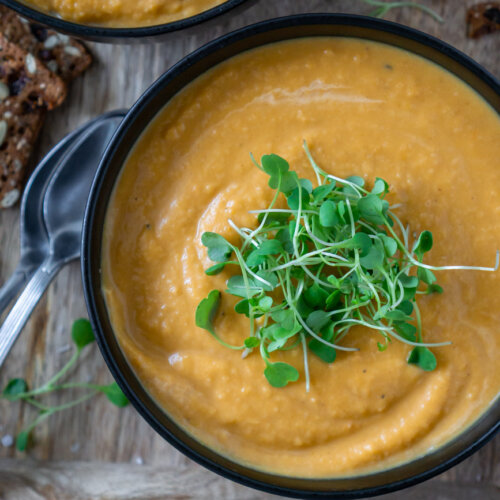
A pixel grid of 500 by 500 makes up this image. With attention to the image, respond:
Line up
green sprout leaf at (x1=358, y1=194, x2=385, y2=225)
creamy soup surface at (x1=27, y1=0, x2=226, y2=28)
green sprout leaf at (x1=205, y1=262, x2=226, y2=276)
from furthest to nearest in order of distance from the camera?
creamy soup surface at (x1=27, y1=0, x2=226, y2=28)
green sprout leaf at (x1=205, y1=262, x2=226, y2=276)
green sprout leaf at (x1=358, y1=194, x2=385, y2=225)

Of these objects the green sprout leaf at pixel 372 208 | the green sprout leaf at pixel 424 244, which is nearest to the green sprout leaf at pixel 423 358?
the green sprout leaf at pixel 424 244

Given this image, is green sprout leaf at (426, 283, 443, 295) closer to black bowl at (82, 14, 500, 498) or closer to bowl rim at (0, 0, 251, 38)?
black bowl at (82, 14, 500, 498)

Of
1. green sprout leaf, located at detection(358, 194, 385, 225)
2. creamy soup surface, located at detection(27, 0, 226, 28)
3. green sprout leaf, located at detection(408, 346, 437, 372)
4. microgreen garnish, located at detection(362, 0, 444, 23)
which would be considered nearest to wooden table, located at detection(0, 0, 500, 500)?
microgreen garnish, located at detection(362, 0, 444, 23)

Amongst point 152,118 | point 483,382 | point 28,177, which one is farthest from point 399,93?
point 28,177

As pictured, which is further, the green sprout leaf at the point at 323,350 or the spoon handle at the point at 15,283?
the spoon handle at the point at 15,283

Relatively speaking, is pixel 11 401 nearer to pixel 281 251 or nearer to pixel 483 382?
pixel 281 251

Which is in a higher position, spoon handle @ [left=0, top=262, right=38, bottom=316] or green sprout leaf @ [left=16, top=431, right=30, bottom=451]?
spoon handle @ [left=0, top=262, right=38, bottom=316]

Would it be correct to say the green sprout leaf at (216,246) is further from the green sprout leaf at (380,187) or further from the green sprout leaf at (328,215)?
the green sprout leaf at (380,187)
